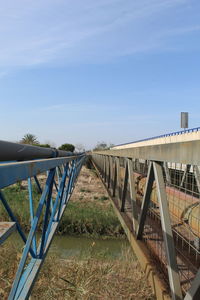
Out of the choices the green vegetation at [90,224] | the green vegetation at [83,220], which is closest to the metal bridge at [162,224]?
the green vegetation at [83,220]

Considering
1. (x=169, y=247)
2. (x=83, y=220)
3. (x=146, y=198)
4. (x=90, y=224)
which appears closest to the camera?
(x=169, y=247)

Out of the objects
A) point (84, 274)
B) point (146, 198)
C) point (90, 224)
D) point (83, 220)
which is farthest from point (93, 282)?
point (83, 220)

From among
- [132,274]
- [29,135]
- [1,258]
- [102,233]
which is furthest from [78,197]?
[29,135]

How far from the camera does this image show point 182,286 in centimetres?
264

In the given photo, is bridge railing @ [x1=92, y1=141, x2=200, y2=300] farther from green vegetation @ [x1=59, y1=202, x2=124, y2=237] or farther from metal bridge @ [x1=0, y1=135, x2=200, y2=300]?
green vegetation @ [x1=59, y1=202, x2=124, y2=237]

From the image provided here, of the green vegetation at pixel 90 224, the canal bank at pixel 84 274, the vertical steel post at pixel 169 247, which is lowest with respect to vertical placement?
the green vegetation at pixel 90 224

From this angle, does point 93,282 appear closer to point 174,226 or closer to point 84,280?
point 84,280

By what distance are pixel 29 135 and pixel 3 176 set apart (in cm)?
6152

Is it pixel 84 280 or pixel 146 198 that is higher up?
pixel 146 198

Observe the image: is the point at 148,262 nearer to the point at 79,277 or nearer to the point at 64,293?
the point at 64,293

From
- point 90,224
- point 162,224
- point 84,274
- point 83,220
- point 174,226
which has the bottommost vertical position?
point 90,224

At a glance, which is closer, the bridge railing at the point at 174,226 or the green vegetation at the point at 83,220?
the bridge railing at the point at 174,226

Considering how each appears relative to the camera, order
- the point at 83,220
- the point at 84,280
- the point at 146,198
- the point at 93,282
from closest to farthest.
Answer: the point at 146,198, the point at 93,282, the point at 84,280, the point at 83,220

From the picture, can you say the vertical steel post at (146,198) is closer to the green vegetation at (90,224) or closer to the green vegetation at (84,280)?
the green vegetation at (84,280)
